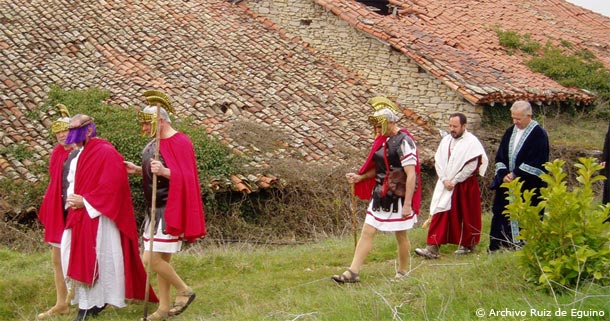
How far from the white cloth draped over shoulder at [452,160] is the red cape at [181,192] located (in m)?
3.60

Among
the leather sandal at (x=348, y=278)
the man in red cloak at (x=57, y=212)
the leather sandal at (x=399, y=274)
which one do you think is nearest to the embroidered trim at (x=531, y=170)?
the leather sandal at (x=399, y=274)

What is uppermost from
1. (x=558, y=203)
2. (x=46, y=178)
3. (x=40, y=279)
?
(x=558, y=203)

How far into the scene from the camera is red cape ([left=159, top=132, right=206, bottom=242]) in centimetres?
678

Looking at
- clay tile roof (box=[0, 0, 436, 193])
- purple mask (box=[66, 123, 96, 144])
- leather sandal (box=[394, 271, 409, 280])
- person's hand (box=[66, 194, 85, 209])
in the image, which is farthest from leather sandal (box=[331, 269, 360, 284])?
clay tile roof (box=[0, 0, 436, 193])

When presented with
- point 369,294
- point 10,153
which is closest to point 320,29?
point 10,153

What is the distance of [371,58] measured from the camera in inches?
758

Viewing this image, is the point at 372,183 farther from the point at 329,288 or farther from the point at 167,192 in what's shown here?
the point at 167,192

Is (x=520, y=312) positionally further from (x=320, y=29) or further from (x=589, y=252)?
(x=320, y=29)

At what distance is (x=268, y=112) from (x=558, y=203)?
11.1 metres

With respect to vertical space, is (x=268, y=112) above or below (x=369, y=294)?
below

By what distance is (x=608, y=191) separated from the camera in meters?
9.41

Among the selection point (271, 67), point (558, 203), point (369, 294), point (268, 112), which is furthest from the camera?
point (271, 67)

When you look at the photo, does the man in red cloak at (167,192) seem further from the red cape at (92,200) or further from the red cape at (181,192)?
the red cape at (92,200)

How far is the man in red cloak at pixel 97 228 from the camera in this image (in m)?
6.95
